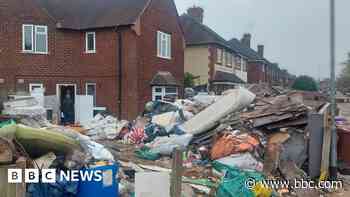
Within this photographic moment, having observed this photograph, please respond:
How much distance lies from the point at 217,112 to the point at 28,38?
12.1 m

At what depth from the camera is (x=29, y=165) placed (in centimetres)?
523

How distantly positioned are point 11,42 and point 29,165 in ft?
50.7

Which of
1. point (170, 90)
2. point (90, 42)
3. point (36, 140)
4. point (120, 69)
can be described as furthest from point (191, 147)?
point (90, 42)

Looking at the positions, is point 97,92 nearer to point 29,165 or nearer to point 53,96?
point 53,96

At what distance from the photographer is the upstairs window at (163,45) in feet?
70.8

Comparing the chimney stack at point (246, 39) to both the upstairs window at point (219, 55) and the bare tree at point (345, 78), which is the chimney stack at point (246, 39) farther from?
the upstairs window at point (219, 55)

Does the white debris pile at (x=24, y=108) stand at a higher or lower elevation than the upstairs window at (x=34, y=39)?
lower

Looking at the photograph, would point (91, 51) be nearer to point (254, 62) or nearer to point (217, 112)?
point (217, 112)

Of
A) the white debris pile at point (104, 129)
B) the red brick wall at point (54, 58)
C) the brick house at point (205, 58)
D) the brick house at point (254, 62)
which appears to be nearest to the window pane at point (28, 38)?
the red brick wall at point (54, 58)

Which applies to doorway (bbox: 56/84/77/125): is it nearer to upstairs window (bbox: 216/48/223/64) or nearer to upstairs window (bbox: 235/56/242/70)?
upstairs window (bbox: 216/48/223/64)

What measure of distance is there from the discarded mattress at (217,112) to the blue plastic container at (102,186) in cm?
519

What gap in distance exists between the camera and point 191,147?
980 cm

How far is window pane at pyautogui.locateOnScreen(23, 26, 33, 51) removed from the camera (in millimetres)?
19391

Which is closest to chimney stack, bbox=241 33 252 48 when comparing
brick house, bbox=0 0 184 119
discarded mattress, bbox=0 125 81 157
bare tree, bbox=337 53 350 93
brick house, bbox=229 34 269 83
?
brick house, bbox=229 34 269 83
